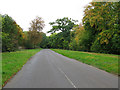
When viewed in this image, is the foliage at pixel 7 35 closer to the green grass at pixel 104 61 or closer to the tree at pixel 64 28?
the green grass at pixel 104 61

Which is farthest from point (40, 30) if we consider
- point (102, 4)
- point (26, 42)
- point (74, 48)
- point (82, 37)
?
point (102, 4)

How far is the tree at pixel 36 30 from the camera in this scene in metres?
59.0

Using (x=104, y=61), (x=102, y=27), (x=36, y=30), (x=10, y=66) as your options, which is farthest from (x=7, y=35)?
(x=36, y=30)

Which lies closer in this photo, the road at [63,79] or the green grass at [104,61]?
the road at [63,79]

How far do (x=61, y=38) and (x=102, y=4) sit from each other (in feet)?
123

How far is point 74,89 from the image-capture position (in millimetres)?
5148

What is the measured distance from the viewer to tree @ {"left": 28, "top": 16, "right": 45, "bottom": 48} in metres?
59.0

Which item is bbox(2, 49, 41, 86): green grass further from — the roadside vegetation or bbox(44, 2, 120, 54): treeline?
bbox(44, 2, 120, 54): treeline

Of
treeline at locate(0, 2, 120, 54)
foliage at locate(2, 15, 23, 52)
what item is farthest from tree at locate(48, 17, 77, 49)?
foliage at locate(2, 15, 23, 52)

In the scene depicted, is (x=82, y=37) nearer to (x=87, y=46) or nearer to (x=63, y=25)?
(x=87, y=46)

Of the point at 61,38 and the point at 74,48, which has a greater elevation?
the point at 61,38

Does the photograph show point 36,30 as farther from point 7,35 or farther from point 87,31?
point 7,35

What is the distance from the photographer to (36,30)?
60.2 metres

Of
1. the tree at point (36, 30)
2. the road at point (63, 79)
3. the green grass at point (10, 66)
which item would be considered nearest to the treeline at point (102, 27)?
the road at point (63, 79)
